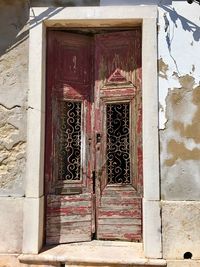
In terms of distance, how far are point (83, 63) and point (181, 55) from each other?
1279 mm

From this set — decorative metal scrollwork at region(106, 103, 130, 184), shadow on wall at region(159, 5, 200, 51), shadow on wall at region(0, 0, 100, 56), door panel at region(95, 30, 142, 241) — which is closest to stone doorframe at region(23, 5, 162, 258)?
shadow on wall at region(0, 0, 100, 56)

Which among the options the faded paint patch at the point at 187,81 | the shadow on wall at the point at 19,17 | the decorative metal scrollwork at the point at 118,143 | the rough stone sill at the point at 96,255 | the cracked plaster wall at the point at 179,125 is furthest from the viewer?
the decorative metal scrollwork at the point at 118,143

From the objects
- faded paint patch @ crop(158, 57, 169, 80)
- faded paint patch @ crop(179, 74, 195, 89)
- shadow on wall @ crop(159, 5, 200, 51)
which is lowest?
faded paint patch @ crop(179, 74, 195, 89)

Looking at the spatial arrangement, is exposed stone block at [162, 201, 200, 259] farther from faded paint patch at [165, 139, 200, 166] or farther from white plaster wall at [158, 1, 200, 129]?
white plaster wall at [158, 1, 200, 129]

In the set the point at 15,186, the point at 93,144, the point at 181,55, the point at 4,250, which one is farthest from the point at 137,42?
the point at 4,250

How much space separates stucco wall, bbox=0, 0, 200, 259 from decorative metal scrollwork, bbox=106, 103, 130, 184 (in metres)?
0.50

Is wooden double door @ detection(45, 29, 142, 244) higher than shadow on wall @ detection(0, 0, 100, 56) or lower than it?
lower

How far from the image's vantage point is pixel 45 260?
13.1 ft

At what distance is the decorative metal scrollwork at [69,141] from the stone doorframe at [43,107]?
0.92ft

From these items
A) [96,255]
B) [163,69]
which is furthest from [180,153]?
[96,255]

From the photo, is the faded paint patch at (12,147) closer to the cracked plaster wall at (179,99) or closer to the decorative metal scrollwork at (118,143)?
the decorative metal scrollwork at (118,143)

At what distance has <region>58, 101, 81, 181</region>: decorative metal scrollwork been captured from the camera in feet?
14.6

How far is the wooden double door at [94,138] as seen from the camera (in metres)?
4.37

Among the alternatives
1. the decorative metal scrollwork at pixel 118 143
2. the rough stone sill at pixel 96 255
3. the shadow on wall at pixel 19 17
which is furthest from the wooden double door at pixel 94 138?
the shadow on wall at pixel 19 17
